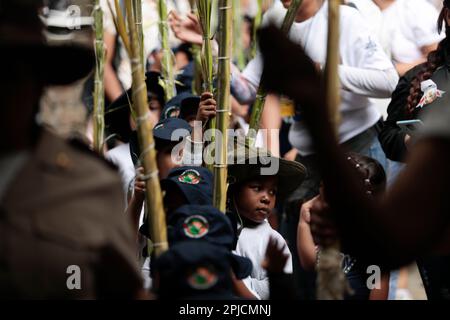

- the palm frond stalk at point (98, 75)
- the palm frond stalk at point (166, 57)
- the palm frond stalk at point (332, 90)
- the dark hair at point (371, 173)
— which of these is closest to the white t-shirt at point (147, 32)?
the palm frond stalk at point (166, 57)

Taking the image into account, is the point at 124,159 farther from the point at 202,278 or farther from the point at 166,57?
the point at 202,278

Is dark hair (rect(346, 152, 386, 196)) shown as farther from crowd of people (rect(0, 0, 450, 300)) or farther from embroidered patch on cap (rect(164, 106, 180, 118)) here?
embroidered patch on cap (rect(164, 106, 180, 118))

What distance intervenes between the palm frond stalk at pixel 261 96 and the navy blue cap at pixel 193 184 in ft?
1.41

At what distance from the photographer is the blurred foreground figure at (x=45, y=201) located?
7.93 feet

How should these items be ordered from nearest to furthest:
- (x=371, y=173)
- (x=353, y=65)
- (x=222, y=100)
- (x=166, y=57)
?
1. (x=222, y=100)
2. (x=371, y=173)
3. (x=166, y=57)
4. (x=353, y=65)

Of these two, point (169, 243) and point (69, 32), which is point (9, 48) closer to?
point (169, 243)

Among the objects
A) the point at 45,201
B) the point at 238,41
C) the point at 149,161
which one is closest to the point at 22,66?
the point at 45,201

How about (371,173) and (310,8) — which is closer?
(371,173)

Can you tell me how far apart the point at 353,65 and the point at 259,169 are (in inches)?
42.0

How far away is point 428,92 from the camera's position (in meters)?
4.81

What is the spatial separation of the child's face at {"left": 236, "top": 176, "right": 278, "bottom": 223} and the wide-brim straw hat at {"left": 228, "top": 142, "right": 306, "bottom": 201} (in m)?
0.04

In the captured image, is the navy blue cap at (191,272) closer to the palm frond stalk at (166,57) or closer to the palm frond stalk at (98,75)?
the palm frond stalk at (98,75)

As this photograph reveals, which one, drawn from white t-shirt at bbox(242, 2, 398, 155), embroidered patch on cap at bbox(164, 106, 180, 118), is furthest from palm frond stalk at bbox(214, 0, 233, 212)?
white t-shirt at bbox(242, 2, 398, 155)
